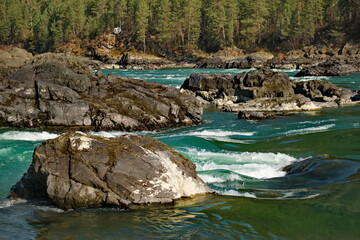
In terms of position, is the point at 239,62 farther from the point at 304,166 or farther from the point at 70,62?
the point at 304,166

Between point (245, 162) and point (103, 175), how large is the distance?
25.4 ft

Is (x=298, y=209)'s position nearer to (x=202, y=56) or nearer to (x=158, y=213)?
(x=158, y=213)

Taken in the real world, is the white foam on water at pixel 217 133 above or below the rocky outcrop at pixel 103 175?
below

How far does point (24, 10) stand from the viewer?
157 metres

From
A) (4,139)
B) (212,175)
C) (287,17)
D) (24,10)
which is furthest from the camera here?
(24,10)

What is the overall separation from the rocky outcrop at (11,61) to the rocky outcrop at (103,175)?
25086 millimetres

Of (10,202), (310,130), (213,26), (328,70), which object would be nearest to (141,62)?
(213,26)

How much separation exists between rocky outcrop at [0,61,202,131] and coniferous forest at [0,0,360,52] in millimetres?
89960

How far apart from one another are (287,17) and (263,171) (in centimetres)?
11331

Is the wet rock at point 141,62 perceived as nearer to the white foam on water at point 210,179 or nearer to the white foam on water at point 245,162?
the white foam on water at point 245,162

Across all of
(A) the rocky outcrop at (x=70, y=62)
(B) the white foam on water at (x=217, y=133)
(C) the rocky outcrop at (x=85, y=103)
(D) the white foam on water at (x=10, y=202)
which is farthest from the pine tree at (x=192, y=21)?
(D) the white foam on water at (x=10, y=202)

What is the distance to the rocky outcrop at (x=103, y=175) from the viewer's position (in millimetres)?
9312

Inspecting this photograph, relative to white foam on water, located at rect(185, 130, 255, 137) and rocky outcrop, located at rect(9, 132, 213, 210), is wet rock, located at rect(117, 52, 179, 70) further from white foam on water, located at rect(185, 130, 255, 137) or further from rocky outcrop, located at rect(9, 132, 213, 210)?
rocky outcrop, located at rect(9, 132, 213, 210)

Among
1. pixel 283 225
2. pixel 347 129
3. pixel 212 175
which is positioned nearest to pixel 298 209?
pixel 283 225
